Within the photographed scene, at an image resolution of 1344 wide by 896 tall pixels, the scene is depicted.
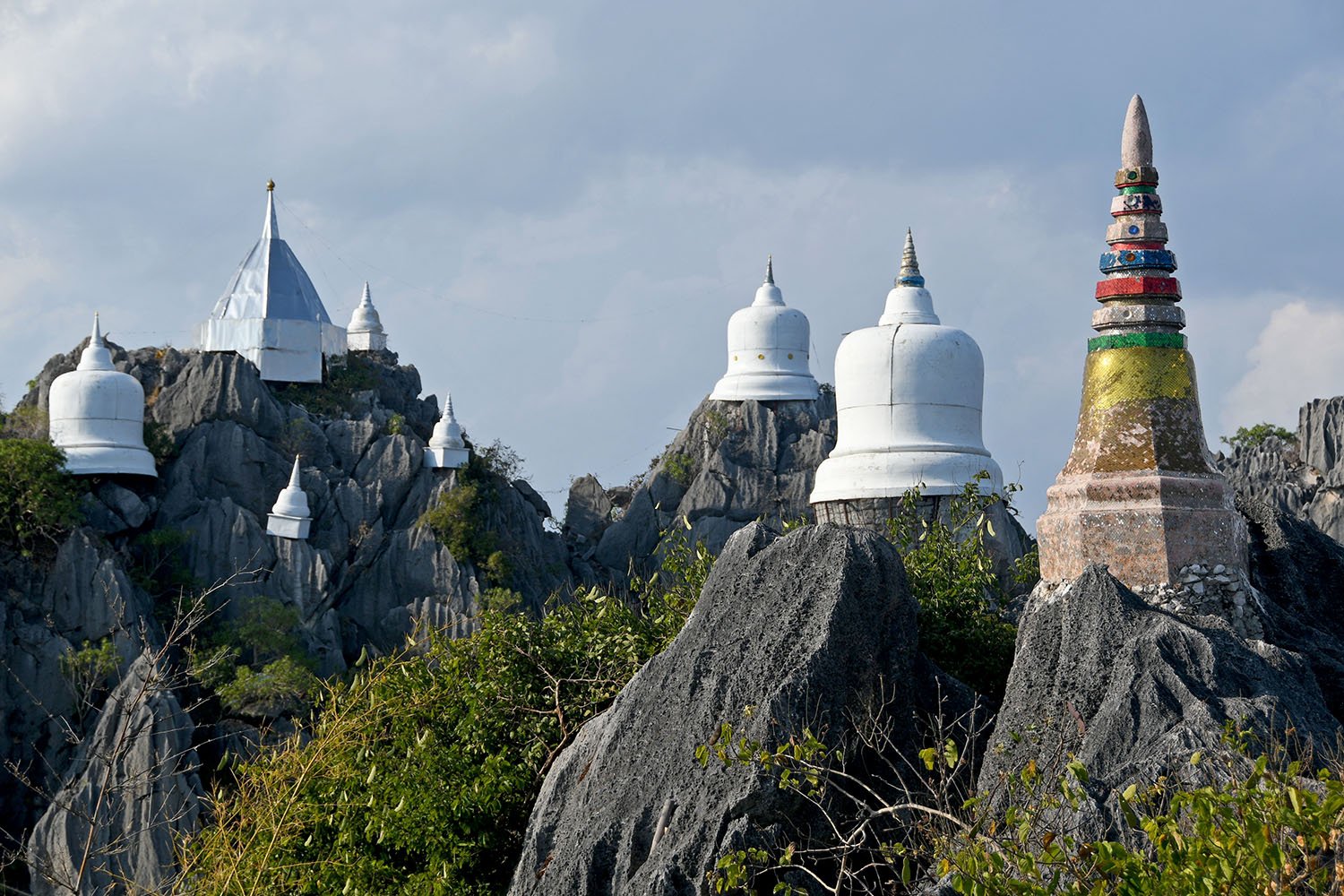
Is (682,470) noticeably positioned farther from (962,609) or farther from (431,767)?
(431,767)

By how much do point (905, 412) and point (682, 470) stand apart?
3486 cm

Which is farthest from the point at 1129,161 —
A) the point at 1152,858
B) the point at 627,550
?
the point at 627,550

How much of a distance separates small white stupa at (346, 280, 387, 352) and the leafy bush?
166 feet

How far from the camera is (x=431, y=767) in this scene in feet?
33.4

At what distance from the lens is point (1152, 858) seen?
6734 millimetres

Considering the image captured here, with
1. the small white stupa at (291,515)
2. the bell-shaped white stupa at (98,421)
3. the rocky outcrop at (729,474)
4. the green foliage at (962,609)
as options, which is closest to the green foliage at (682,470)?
the rocky outcrop at (729,474)

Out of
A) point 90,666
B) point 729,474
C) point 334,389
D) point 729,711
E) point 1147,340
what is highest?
point 334,389

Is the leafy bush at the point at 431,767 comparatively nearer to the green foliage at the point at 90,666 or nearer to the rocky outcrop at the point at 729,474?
the green foliage at the point at 90,666

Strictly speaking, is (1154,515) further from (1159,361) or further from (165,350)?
(165,350)

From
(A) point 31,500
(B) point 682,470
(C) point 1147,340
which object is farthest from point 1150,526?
(B) point 682,470

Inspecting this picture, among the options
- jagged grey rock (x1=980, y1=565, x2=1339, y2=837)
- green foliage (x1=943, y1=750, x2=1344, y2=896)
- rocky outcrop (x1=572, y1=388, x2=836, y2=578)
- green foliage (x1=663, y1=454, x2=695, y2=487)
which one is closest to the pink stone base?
jagged grey rock (x1=980, y1=565, x2=1339, y2=837)

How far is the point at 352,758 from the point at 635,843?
3.05m

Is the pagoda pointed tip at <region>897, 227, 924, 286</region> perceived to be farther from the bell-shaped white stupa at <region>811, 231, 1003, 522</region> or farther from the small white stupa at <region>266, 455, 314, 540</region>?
the small white stupa at <region>266, 455, 314, 540</region>

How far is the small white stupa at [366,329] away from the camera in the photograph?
6197 centimetres
